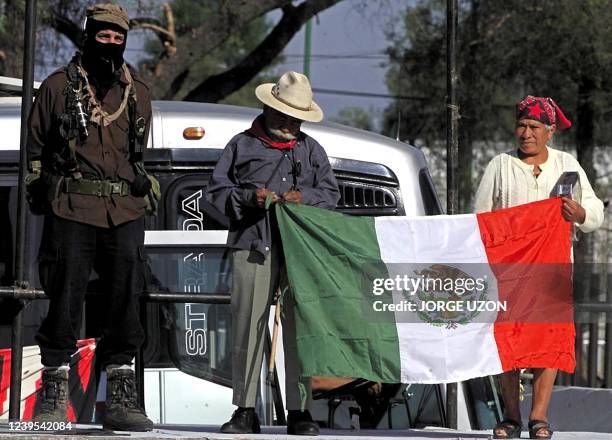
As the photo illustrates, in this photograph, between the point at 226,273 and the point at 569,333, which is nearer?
the point at 569,333

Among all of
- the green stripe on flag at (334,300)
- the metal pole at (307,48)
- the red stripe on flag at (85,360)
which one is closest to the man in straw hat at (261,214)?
the green stripe on flag at (334,300)

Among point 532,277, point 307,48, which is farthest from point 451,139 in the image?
point 307,48

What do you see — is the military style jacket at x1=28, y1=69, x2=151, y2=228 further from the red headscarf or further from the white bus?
the red headscarf

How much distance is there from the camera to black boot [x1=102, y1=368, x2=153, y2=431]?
6.21m

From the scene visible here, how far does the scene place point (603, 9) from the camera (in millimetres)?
19594

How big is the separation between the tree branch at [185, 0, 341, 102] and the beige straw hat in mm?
10390

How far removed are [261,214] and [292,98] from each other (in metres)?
0.59

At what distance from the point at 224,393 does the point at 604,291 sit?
2294 millimetres

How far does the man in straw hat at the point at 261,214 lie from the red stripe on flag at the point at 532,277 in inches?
37.9

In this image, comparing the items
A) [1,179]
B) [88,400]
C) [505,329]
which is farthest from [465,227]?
[1,179]

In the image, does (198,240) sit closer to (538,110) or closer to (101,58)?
(101,58)

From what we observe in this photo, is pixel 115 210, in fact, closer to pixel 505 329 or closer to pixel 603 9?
pixel 505 329

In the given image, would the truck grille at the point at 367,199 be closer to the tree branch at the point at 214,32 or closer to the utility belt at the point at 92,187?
the utility belt at the point at 92,187

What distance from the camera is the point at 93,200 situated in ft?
20.3
